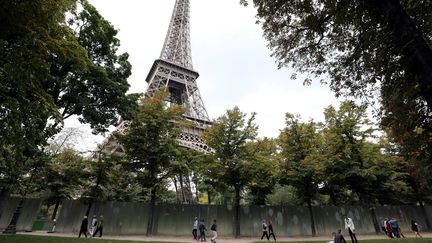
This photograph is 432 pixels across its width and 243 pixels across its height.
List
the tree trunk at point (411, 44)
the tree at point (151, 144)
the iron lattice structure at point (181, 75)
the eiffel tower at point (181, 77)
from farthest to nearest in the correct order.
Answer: the iron lattice structure at point (181, 75) → the eiffel tower at point (181, 77) → the tree at point (151, 144) → the tree trunk at point (411, 44)

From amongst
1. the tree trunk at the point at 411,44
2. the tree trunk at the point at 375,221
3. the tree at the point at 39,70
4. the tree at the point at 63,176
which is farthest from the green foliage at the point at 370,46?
the tree at the point at 63,176

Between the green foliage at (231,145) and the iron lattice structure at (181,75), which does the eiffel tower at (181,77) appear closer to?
the iron lattice structure at (181,75)

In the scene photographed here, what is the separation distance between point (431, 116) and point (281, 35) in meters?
5.18

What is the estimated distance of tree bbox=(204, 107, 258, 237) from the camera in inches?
767

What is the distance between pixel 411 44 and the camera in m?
5.89

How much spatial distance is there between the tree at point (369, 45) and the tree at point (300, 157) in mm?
9475

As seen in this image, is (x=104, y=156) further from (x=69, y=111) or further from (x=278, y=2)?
(x=278, y=2)

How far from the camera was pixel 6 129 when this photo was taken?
29.1 ft

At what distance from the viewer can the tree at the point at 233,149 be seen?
19484 millimetres

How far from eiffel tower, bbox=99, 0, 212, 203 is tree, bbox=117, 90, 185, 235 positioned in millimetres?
17386

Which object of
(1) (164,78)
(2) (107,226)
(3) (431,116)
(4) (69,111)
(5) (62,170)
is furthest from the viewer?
(1) (164,78)

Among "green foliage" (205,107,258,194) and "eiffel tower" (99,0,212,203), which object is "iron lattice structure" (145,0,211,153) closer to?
"eiffel tower" (99,0,212,203)

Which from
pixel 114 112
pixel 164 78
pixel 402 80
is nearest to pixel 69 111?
pixel 114 112

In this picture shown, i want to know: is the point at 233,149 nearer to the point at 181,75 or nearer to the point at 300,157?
the point at 300,157
